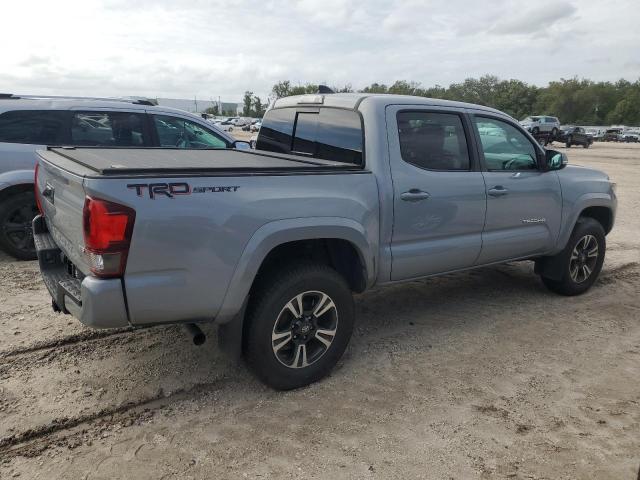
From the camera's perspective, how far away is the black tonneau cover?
2807mm

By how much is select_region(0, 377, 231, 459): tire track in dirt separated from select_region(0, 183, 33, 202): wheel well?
3.73 metres

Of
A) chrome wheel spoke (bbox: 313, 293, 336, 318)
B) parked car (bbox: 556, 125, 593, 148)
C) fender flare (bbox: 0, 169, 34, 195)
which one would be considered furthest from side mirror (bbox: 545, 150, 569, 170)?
parked car (bbox: 556, 125, 593, 148)

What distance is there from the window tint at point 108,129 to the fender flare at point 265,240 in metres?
3.96

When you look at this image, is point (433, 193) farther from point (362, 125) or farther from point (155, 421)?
point (155, 421)

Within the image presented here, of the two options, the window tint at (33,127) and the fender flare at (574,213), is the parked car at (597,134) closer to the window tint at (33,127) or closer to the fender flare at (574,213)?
the fender flare at (574,213)

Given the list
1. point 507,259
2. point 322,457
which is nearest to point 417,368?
point 322,457

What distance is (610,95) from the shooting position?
3565 inches

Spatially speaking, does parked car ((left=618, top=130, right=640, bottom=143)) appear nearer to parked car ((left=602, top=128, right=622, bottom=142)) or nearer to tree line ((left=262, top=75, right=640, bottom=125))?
parked car ((left=602, top=128, right=622, bottom=142))

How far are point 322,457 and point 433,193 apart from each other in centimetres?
205

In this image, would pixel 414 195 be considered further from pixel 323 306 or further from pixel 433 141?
pixel 323 306

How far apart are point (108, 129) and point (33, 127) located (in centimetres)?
79

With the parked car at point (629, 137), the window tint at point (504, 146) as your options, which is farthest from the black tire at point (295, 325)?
the parked car at point (629, 137)

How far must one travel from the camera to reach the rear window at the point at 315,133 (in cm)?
386

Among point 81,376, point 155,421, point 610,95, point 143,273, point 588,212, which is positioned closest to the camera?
point 143,273
